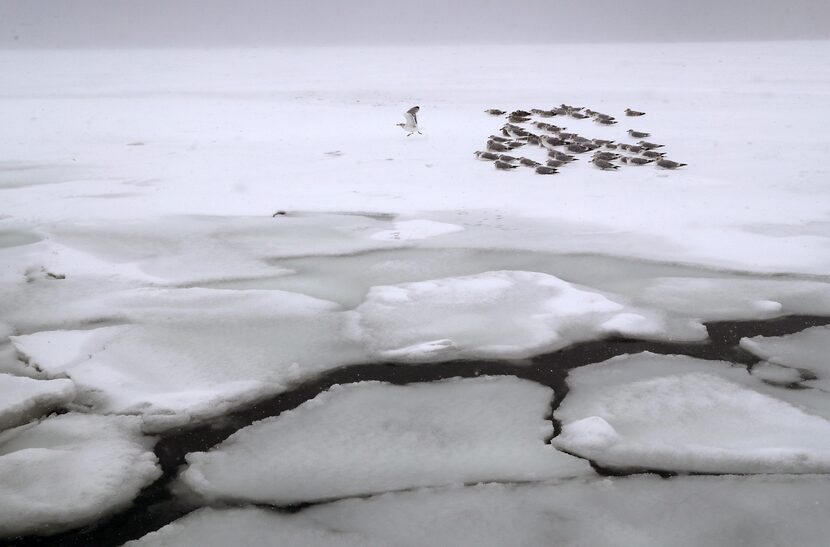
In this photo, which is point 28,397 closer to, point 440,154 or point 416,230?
point 416,230

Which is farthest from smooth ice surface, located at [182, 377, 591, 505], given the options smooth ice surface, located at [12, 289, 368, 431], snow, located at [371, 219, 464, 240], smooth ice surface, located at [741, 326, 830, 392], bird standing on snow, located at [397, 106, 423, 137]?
bird standing on snow, located at [397, 106, 423, 137]

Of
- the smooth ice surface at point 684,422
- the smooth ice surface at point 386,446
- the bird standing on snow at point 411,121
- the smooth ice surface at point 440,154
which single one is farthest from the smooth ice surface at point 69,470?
the bird standing on snow at point 411,121

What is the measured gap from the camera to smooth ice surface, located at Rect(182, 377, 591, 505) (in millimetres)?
2016

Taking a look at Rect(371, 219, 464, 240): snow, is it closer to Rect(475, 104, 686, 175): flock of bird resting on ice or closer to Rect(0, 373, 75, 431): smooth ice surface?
Rect(475, 104, 686, 175): flock of bird resting on ice

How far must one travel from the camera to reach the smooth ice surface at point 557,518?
5.83 feet

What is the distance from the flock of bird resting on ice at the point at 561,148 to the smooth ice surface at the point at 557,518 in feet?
13.9

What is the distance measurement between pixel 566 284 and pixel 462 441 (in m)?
1.43

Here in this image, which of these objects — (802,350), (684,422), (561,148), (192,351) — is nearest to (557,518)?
(684,422)

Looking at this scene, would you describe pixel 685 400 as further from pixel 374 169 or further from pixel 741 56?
pixel 741 56

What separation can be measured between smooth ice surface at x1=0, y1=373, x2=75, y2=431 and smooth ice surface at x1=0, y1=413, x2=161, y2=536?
64mm

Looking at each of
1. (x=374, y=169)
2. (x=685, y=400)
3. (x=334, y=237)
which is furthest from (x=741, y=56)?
(x=685, y=400)

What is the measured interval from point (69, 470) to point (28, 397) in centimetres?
49

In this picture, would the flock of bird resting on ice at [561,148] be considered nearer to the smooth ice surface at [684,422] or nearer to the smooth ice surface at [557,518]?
the smooth ice surface at [684,422]

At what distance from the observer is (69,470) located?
2.06 m
